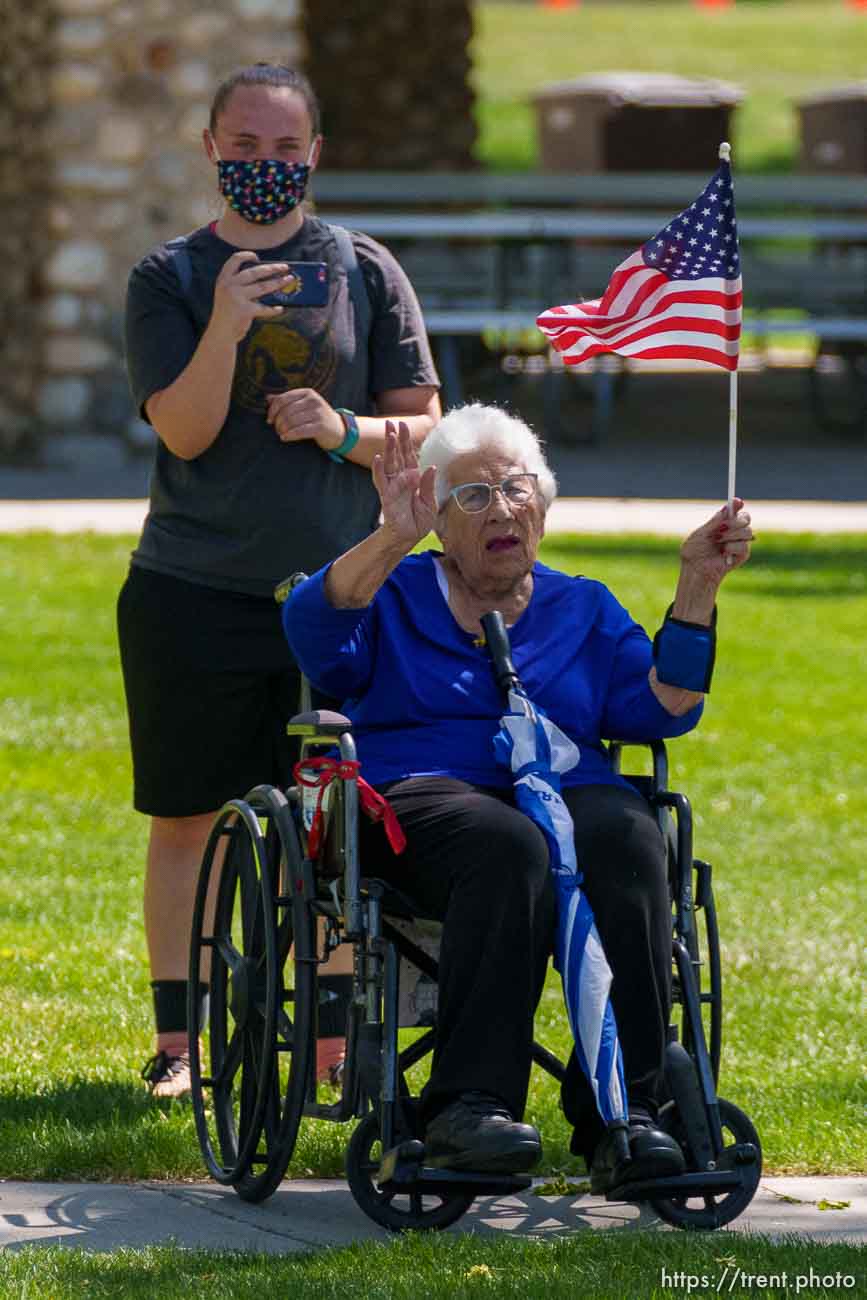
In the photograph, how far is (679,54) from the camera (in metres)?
50.2

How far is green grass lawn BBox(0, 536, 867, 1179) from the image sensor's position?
492cm

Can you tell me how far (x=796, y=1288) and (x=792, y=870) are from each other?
344 centimetres

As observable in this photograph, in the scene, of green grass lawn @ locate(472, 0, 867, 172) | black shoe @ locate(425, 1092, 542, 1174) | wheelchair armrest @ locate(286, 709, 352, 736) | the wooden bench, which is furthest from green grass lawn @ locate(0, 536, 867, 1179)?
green grass lawn @ locate(472, 0, 867, 172)

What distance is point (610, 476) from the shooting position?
48.3ft

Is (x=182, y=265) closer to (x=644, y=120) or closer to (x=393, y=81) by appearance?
(x=393, y=81)

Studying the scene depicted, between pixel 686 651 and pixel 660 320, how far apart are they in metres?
0.62

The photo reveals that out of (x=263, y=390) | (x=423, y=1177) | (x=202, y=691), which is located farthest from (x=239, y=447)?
(x=423, y=1177)

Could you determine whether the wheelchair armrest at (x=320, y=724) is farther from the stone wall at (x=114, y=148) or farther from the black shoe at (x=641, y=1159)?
the stone wall at (x=114, y=148)

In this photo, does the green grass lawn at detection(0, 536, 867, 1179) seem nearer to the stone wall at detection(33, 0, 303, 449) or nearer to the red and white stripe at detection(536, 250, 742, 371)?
the red and white stripe at detection(536, 250, 742, 371)

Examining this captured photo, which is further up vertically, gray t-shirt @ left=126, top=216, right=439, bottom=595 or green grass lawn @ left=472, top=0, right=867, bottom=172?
green grass lawn @ left=472, top=0, right=867, bottom=172

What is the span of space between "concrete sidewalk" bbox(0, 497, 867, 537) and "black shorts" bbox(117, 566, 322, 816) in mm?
A: 7176

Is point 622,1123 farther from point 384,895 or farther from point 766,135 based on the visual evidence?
point 766,135

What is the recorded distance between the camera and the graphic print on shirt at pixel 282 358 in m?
4.95

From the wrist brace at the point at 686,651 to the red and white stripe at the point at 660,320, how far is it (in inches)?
18.2
